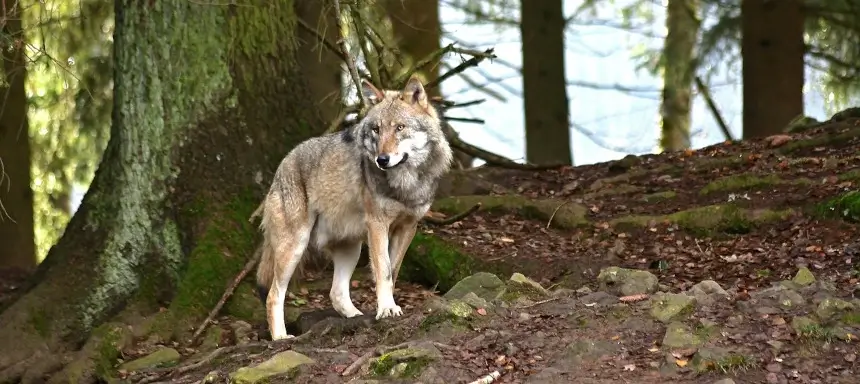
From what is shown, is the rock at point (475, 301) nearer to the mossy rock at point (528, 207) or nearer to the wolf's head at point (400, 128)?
the wolf's head at point (400, 128)

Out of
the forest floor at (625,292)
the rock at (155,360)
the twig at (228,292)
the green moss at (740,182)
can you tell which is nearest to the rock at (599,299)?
the forest floor at (625,292)

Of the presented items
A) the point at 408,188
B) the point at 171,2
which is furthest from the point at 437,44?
the point at 408,188

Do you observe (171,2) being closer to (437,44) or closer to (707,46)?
(437,44)

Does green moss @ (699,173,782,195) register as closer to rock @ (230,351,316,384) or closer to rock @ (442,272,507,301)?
rock @ (442,272,507,301)

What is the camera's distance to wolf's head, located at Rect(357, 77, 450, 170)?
22.6ft

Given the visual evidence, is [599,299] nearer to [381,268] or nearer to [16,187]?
[381,268]

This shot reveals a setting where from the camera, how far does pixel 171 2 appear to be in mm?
8375

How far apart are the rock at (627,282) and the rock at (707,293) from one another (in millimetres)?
337

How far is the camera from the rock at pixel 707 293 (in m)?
6.12

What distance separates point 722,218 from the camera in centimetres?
873

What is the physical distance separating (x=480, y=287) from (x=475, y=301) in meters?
0.68

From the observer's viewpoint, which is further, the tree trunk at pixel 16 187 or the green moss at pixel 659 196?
the tree trunk at pixel 16 187

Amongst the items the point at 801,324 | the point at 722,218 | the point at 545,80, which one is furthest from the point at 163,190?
the point at 545,80

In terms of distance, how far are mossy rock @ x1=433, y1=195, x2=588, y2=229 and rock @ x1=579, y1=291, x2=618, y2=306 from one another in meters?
2.75
